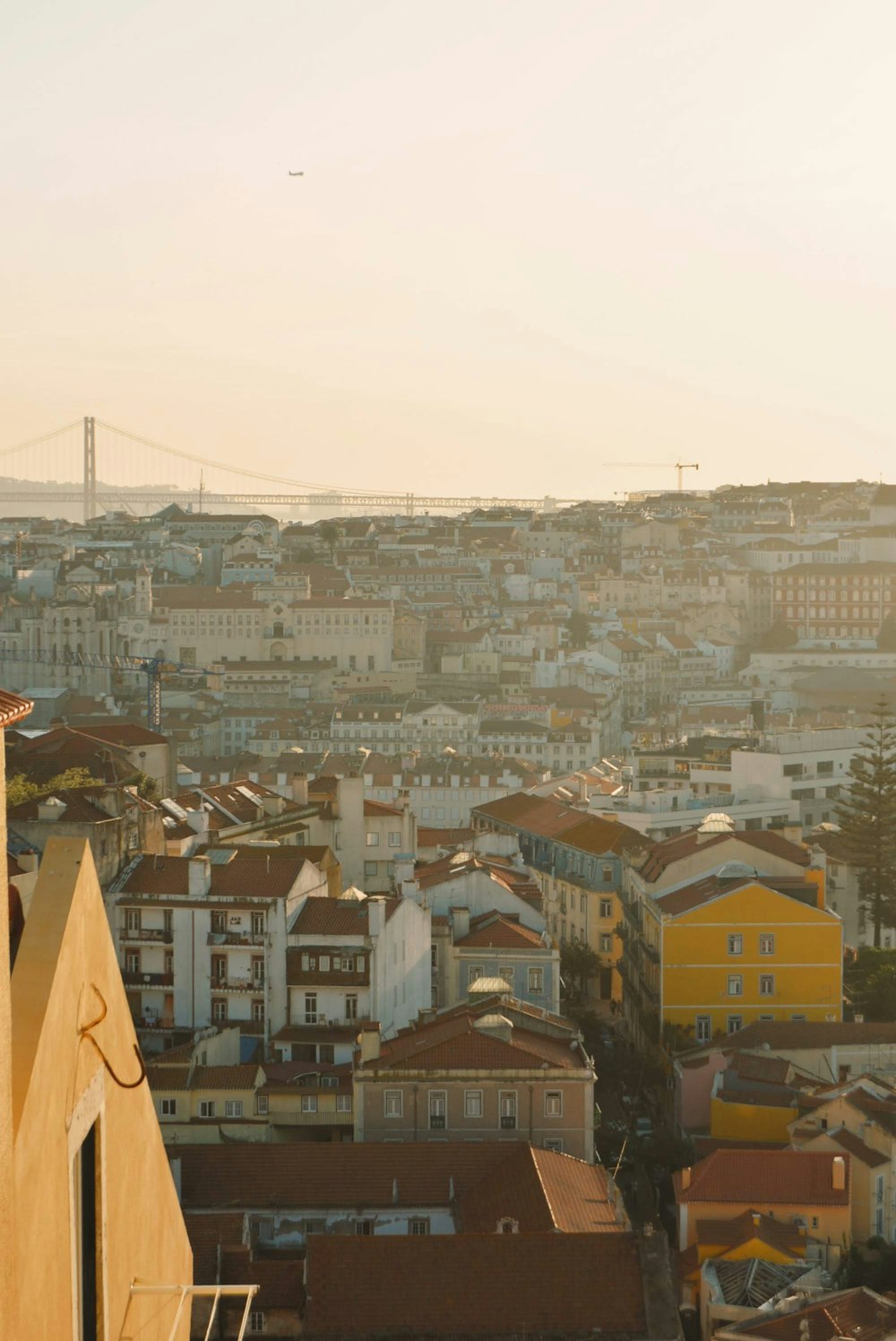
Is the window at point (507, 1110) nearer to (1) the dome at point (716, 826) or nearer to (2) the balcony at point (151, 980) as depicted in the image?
(2) the balcony at point (151, 980)

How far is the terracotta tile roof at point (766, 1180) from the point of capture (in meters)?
12.8

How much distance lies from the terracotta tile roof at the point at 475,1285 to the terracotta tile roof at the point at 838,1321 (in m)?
0.81

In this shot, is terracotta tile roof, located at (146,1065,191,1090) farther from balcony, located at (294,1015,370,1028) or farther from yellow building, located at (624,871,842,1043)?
yellow building, located at (624,871,842,1043)

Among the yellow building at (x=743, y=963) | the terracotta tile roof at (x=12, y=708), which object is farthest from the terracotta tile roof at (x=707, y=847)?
the terracotta tile roof at (x=12, y=708)

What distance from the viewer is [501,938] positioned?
688 inches

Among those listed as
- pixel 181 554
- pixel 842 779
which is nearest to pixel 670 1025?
pixel 842 779

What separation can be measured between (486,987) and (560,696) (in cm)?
3205

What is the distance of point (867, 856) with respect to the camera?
2511 centimetres

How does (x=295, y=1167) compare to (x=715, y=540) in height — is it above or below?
below

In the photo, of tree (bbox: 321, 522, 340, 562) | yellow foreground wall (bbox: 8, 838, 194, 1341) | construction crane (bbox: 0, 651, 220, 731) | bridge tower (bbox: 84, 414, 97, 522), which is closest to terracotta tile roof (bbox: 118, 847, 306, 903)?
yellow foreground wall (bbox: 8, 838, 194, 1341)

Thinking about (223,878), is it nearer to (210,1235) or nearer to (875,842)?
(210,1235)

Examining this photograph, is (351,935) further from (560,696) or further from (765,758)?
(560,696)

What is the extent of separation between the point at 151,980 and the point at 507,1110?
357 cm

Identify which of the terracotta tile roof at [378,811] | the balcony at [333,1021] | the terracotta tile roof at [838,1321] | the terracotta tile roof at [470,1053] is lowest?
the terracotta tile roof at [838,1321]
